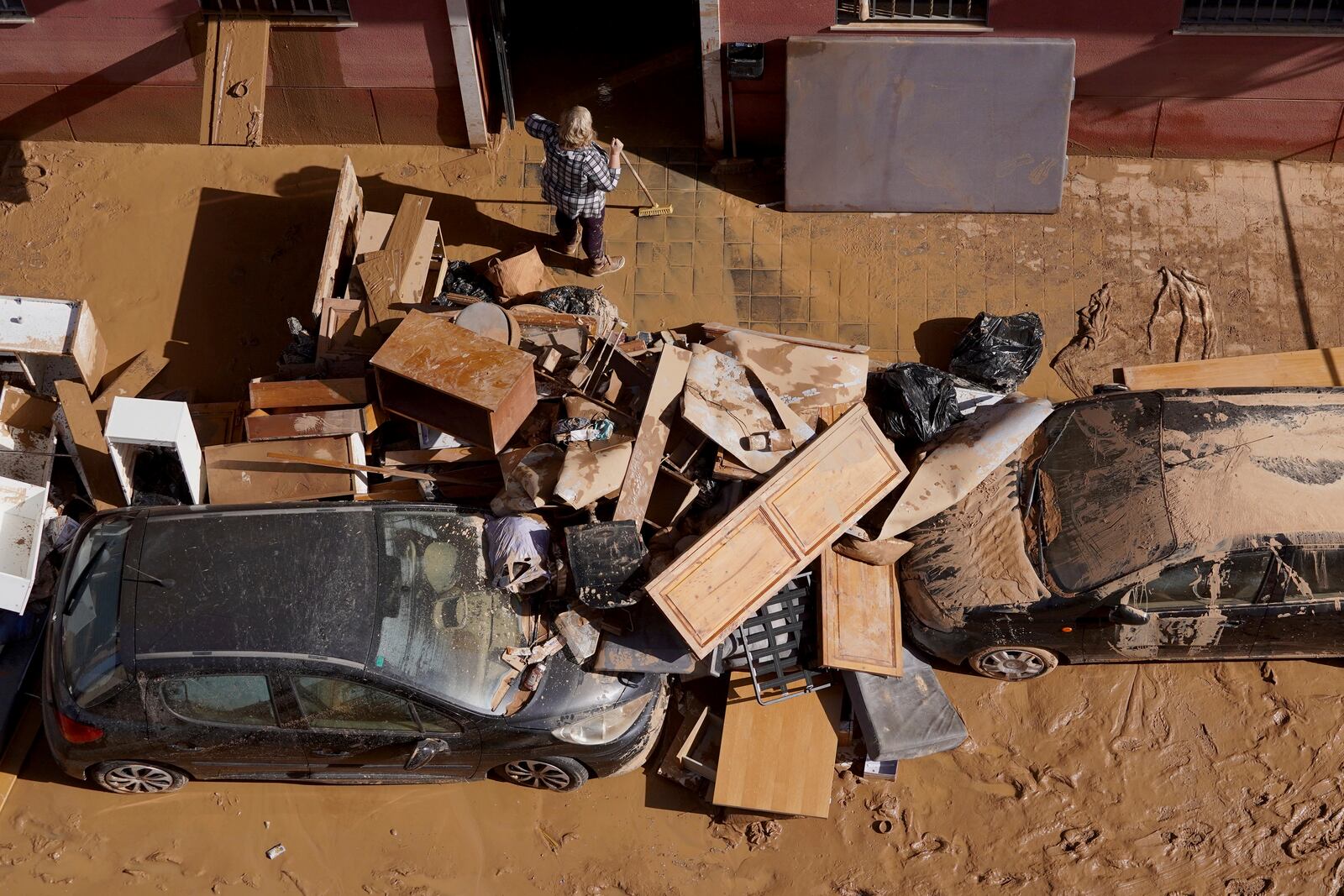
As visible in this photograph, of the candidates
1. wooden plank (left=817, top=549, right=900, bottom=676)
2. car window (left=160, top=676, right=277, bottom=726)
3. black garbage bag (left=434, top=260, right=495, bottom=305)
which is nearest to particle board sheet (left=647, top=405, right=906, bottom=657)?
wooden plank (left=817, top=549, right=900, bottom=676)

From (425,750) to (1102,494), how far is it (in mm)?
4638

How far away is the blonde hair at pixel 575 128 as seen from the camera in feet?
29.3

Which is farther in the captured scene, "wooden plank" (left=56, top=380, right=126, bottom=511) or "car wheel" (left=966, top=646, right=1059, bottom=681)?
"wooden plank" (left=56, top=380, right=126, bottom=511)

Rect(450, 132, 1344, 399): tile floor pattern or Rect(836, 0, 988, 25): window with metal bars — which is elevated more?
Rect(836, 0, 988, 25): window with metal bars

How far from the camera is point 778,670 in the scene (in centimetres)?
806

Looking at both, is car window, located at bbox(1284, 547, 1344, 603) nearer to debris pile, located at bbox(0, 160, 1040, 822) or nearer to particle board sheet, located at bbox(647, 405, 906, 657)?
debris pile, located at bbox(0, 160, 1040, 822)

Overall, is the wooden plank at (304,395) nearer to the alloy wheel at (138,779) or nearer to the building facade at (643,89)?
the alloy wheel at (138,779)

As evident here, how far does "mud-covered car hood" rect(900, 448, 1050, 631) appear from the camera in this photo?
788 centimetres

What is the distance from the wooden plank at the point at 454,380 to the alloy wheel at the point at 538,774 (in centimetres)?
211

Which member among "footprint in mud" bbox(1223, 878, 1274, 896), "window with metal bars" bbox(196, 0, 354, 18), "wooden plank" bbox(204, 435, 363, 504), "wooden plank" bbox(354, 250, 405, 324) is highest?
"window with metal bars" bbox(196, 0, 354, 18)

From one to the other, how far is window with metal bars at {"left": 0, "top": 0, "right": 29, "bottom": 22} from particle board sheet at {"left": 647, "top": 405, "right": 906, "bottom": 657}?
7376mm

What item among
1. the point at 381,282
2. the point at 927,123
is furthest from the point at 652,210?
the point at 381,282

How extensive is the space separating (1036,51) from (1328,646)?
4.97m

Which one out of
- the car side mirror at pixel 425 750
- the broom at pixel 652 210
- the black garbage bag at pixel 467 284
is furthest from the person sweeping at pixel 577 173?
the car side mirror at pixel 425 750
